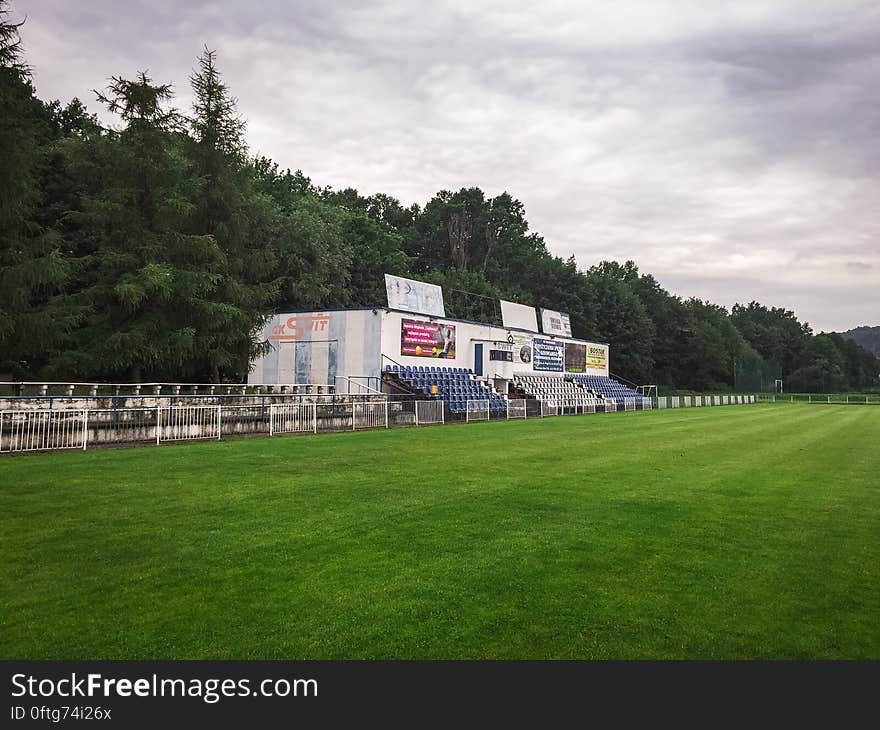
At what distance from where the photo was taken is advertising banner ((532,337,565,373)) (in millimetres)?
45188

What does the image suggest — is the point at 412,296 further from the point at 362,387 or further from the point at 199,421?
the point at 199,421

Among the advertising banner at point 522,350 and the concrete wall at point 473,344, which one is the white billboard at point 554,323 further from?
the advertising banner at point 522,350

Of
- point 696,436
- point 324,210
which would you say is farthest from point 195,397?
point 324,210

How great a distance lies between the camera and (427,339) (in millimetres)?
34594

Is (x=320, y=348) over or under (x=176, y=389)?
over

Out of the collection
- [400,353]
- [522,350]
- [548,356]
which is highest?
[522,350]

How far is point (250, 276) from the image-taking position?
32.5 meters

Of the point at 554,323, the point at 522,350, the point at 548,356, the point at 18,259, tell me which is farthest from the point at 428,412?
the point at 554,323

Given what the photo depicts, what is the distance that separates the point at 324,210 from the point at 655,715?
50.8 metres

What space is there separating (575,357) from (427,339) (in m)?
19.2

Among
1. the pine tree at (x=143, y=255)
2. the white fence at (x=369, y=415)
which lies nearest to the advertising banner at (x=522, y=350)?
the white fence at (x=369, y=415)

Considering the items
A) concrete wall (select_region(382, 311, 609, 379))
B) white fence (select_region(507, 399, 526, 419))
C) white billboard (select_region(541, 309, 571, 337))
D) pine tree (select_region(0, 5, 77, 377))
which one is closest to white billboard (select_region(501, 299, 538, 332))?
concrete wall (select_region(382, 311, 609, 379))

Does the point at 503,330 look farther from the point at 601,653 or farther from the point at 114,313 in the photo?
the point at 601,653

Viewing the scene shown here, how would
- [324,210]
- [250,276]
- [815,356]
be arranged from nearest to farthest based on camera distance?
[250,276] < [324,210] < [815,356]
